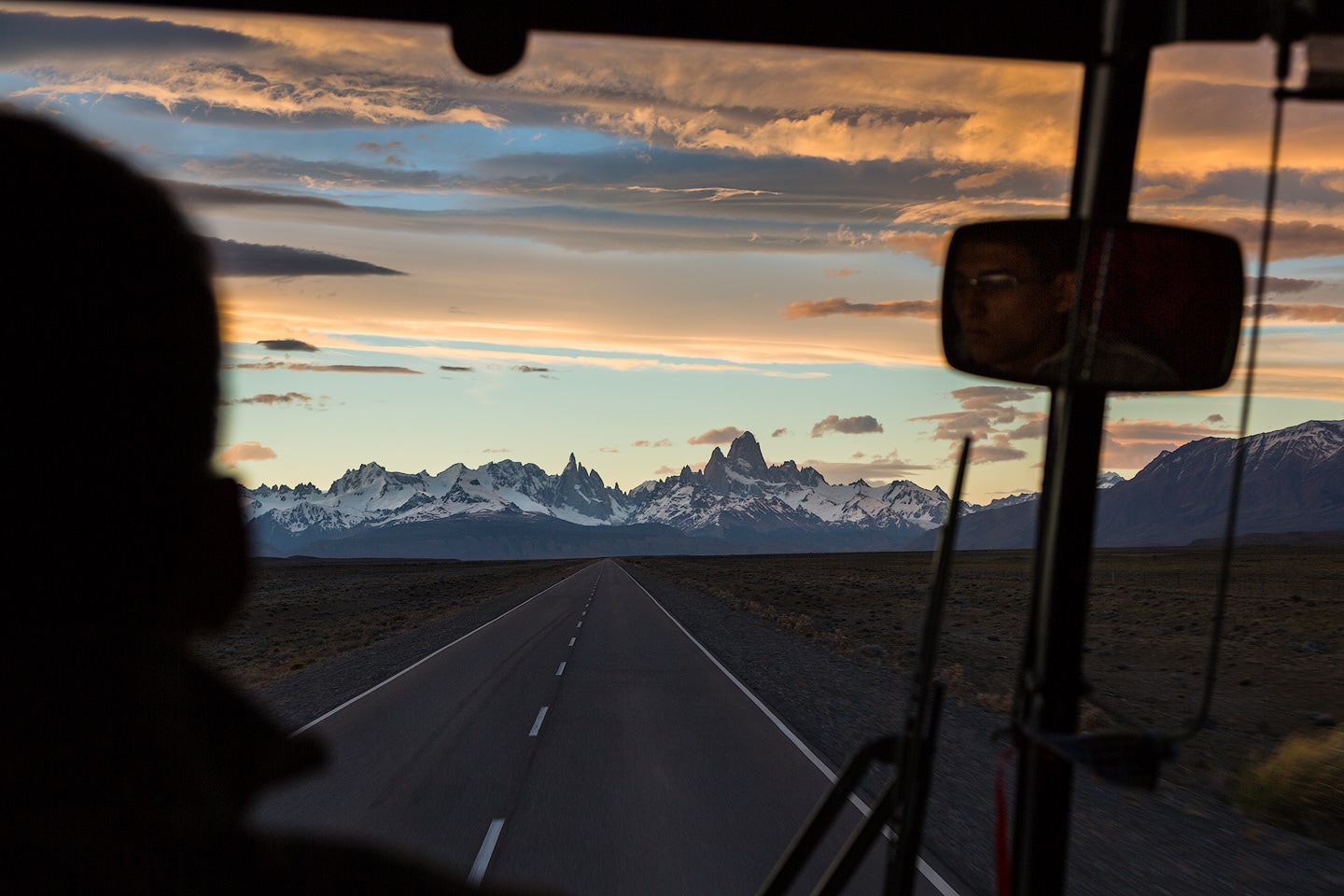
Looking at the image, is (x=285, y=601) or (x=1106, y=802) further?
(x=285, y=601)

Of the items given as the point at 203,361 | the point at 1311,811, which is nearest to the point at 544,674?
the point at 1311,811

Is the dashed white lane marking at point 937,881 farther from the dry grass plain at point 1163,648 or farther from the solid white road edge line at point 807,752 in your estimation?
the dry grass plain at point 1163,648

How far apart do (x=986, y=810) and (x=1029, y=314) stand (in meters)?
8.06

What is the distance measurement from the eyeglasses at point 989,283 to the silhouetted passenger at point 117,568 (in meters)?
1.51

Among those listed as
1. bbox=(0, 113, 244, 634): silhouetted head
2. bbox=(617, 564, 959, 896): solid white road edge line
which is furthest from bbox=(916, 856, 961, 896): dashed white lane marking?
bbox=(0, 113, 244, 634): silhouetted head

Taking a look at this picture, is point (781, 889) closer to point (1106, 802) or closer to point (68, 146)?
point (68, 146)

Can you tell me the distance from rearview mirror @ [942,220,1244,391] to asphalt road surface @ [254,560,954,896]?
1.98 m

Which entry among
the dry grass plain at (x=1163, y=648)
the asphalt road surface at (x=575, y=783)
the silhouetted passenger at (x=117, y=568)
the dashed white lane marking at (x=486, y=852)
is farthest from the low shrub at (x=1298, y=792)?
the silhouetted passenger at (x=117, y=568)

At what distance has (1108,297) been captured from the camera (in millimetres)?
1981

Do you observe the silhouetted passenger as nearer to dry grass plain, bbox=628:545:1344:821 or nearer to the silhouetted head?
the silhouetted head

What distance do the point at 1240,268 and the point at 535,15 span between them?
5.63 ft

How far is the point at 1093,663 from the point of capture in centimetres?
2720

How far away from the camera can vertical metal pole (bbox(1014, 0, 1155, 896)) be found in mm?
2000

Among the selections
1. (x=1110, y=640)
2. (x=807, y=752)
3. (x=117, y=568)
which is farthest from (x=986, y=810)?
(x=1110, y=640)
